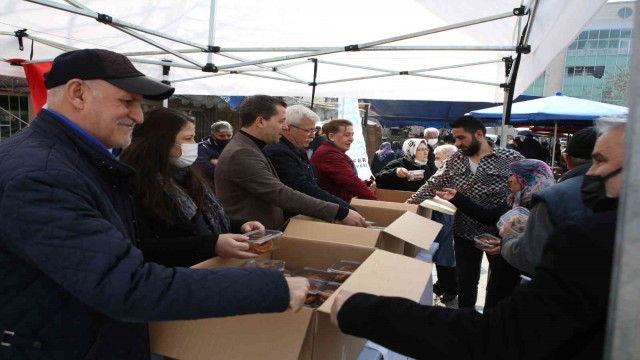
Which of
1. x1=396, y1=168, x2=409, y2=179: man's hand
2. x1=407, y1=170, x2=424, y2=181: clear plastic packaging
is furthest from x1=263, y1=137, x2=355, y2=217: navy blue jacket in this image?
x1=396, y1=168, x2=409, y2=179: man's hand

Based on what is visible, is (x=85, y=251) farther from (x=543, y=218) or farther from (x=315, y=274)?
(x=543, y=218)

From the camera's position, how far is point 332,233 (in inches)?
87.5

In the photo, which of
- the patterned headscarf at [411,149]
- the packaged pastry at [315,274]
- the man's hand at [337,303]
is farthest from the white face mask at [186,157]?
the patterned headscarf at [411,149]

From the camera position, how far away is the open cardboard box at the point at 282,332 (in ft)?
3.72

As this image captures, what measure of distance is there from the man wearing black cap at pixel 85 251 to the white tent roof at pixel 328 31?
7.90 feet

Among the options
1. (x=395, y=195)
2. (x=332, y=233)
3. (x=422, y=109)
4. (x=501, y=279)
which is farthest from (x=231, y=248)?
(x=422, y=109)

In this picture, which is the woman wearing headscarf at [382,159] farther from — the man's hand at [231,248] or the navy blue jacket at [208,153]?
the man's hand at [231,248]

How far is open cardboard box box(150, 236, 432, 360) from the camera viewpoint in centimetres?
113

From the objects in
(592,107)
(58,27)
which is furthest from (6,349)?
(592,107)

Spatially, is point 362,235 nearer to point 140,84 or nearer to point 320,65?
point 140,84

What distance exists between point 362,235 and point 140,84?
131cm

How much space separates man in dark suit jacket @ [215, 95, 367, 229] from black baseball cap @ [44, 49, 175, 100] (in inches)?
53.0

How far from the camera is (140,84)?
1114 mm

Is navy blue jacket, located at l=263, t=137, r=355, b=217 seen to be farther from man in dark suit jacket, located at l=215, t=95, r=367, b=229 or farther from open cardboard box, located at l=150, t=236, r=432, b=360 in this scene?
open cardboard box, located at l=150, t=236, r=432, b=360
